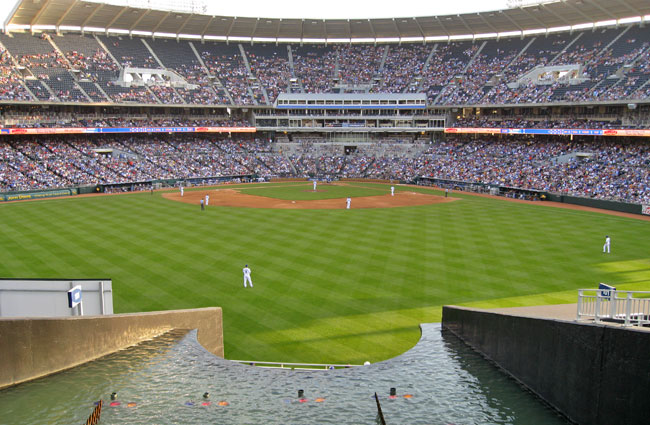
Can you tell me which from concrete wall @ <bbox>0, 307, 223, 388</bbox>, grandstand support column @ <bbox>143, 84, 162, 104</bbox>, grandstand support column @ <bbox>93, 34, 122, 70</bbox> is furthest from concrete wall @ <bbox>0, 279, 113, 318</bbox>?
grandstand support column @ <bbox>93, 34, 122, 70</bbox>

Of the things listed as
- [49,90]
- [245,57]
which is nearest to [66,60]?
[49,90]

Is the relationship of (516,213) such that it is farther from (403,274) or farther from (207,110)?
(207,110)

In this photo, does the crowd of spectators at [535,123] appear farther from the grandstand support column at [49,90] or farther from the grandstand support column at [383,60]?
the grandstand support column at [49,90]

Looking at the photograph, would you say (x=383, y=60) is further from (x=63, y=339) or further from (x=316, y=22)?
(x=63, y=339)

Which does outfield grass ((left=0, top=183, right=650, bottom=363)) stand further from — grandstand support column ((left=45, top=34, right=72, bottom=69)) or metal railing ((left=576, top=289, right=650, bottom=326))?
grandstand support column ((left=45, top=34, right=72, bottom=69))

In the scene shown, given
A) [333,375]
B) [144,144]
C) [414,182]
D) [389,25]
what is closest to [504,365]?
[333,375]

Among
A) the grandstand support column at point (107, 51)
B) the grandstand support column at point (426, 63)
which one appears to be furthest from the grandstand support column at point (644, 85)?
the grandstand support column at point (107, 51)
